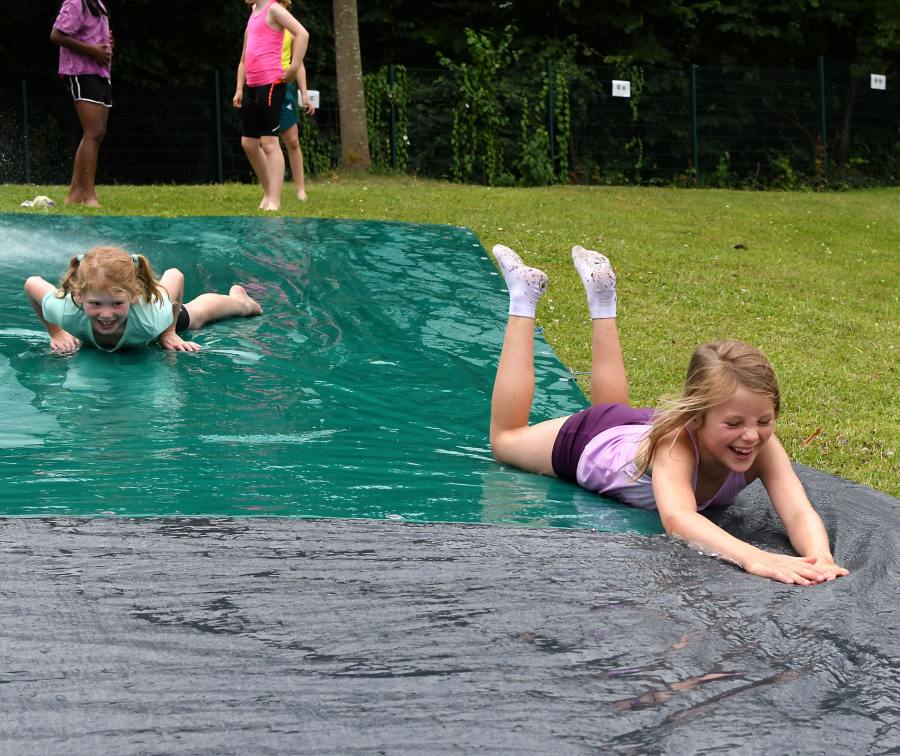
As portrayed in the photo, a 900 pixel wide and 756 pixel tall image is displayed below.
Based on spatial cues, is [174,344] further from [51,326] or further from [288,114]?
[288,114]

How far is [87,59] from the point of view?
8.00 metres

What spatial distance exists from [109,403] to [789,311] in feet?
15.4

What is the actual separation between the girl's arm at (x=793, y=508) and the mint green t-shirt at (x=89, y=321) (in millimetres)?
3035

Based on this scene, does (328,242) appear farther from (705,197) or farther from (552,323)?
(705,197)

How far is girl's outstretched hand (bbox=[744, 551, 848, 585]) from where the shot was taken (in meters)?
2.47

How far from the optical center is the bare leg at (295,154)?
28.7 feet

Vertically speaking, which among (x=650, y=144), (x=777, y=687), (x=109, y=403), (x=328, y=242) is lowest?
(x=777, y=687)

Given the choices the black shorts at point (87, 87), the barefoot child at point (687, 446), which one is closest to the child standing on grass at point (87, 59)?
the black shorts at point (87, 87)

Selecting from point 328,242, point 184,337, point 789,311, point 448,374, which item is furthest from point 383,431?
point 789,311

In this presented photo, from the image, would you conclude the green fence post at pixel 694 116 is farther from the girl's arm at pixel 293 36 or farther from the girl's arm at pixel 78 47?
the girl's arm at pixel 78 47

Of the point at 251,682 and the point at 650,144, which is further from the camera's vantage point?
the point at 650,144

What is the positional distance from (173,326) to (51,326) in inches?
22.7

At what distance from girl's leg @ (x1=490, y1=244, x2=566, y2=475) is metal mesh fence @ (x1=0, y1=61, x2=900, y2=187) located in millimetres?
10970

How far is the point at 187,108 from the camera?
15.0 meters
